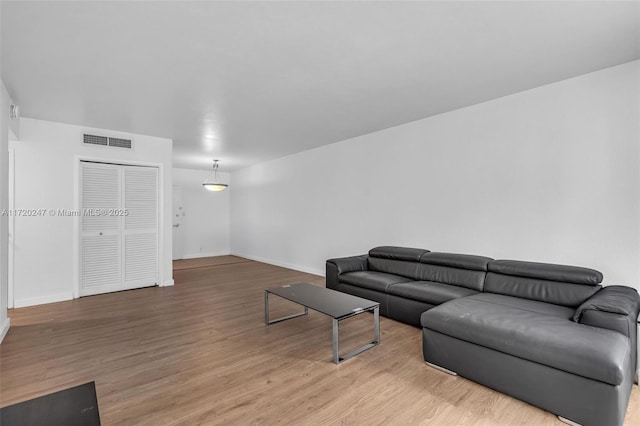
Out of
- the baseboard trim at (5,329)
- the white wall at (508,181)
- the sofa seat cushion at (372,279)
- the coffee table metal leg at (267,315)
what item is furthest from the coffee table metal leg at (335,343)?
the baseboard trim at (5,329)

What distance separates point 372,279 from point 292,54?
8.90ft

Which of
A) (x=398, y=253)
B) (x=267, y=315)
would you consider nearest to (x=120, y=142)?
(x=267, y=315)

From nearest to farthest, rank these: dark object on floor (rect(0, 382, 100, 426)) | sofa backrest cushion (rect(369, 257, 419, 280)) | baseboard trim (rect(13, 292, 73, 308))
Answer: dark object on floor (rect(0, 382, 100, 426))
sofa backrest cushion (rect(369, 257, 419, 280))
baseboard trim (rect(13, 292, 73, 308))

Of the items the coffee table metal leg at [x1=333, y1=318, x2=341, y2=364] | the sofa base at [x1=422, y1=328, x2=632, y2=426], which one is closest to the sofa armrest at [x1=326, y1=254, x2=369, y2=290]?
the coffee table metal leg at [x1=333, y1=318, x2=341, y2=364]

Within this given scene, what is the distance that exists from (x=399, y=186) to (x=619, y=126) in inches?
98.0

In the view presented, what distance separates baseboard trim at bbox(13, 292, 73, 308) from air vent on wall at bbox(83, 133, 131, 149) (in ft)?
7.63

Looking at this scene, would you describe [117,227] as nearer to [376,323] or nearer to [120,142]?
[120,142]

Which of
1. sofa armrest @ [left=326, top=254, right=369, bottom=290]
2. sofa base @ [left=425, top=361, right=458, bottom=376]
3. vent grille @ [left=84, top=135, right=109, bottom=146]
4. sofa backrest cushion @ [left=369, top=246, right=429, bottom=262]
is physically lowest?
sofa base @ [left=425, top=361, right=458, bottom=376]

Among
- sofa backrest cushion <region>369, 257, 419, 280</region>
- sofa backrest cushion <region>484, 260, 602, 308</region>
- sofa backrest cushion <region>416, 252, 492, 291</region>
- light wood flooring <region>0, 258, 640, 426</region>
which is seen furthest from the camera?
sofa backrest cushion <region>369, 257, 419, 280</region>

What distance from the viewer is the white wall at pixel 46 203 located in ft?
13.8

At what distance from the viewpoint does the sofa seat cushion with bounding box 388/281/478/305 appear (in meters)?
3.20

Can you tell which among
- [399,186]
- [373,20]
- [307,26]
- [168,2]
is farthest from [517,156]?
[168,2]

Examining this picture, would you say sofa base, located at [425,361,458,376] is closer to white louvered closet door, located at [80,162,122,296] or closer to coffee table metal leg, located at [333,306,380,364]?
coffee table metal leg, located at [333,306,380,364]

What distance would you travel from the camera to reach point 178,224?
342 inches
